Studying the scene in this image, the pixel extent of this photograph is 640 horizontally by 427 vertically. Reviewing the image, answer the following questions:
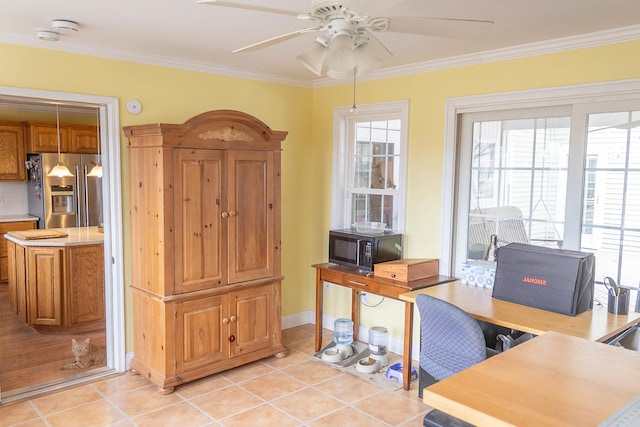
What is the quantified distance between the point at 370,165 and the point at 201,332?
6.91 ft

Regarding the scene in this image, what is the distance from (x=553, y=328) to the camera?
2584 millimetres

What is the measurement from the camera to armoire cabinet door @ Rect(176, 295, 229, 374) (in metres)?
3.51

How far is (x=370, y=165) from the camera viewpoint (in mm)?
4605

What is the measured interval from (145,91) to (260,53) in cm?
A: 93

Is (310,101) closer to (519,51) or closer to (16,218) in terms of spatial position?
(519,51)

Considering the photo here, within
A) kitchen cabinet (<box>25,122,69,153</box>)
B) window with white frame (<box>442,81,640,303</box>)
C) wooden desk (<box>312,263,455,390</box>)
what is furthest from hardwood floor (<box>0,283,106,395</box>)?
window with white frame (<box>442,81,640,303</box>)

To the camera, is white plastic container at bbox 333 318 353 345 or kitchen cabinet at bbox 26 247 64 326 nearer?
white plastic container at bbox 333 318 353 345

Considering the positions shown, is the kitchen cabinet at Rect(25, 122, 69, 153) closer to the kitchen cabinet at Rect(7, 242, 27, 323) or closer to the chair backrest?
the kitchen cabinet at Rect(7, 242, 27, 323)

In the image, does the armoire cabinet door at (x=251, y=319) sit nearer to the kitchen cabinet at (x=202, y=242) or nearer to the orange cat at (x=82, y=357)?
the kitchen cabinet at (x=202, y=242)

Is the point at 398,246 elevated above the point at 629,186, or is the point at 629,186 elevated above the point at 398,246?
Answer: the point at 629,186

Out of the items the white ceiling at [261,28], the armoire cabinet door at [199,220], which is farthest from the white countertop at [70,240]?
the white ceiling at [261,28]

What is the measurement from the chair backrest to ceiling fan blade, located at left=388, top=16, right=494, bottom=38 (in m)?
1.37

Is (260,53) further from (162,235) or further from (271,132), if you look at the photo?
(162,235)

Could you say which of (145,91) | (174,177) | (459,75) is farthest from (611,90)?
(145,91)
